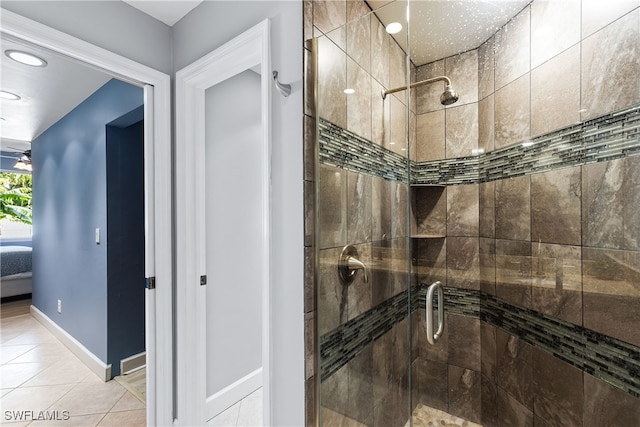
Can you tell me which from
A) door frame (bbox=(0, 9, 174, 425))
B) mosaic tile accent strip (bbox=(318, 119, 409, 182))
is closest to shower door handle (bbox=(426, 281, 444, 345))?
mosaic tile accent strip (bbox=(318, 119, 409, 182))

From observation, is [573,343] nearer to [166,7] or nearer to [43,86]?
[166,7]

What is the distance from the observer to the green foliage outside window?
4.49 feet

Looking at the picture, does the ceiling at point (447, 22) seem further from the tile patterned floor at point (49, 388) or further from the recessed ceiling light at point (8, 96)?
the tile patterned floor at point (49, 388)

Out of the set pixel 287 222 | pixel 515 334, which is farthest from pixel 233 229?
pixel 515 334

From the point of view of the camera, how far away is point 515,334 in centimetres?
132

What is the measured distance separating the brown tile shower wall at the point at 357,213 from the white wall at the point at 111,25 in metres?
1.06

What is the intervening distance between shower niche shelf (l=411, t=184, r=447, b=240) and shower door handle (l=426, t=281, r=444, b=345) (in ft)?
0.82

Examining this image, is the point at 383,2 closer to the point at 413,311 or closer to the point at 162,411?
the point at 413,311

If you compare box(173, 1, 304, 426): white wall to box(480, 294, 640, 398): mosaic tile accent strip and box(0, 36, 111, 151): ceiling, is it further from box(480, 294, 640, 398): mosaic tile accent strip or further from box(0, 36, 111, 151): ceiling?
box(0, 36, 111, 151): ceiling

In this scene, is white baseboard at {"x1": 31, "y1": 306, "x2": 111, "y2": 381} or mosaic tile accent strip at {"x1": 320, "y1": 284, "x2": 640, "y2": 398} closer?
mosaic tile accent strip at {"x1": 320, "y1": 284, "x2": 640, "y2": 398}

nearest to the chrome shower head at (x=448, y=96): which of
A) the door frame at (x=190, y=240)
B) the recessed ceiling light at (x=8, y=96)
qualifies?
the door frame at (x=190, y=240)

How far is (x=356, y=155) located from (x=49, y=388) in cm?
212

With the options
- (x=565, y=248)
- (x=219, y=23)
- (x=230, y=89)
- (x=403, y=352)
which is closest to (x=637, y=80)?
(x=565, y=248)

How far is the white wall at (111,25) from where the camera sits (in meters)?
1.30
